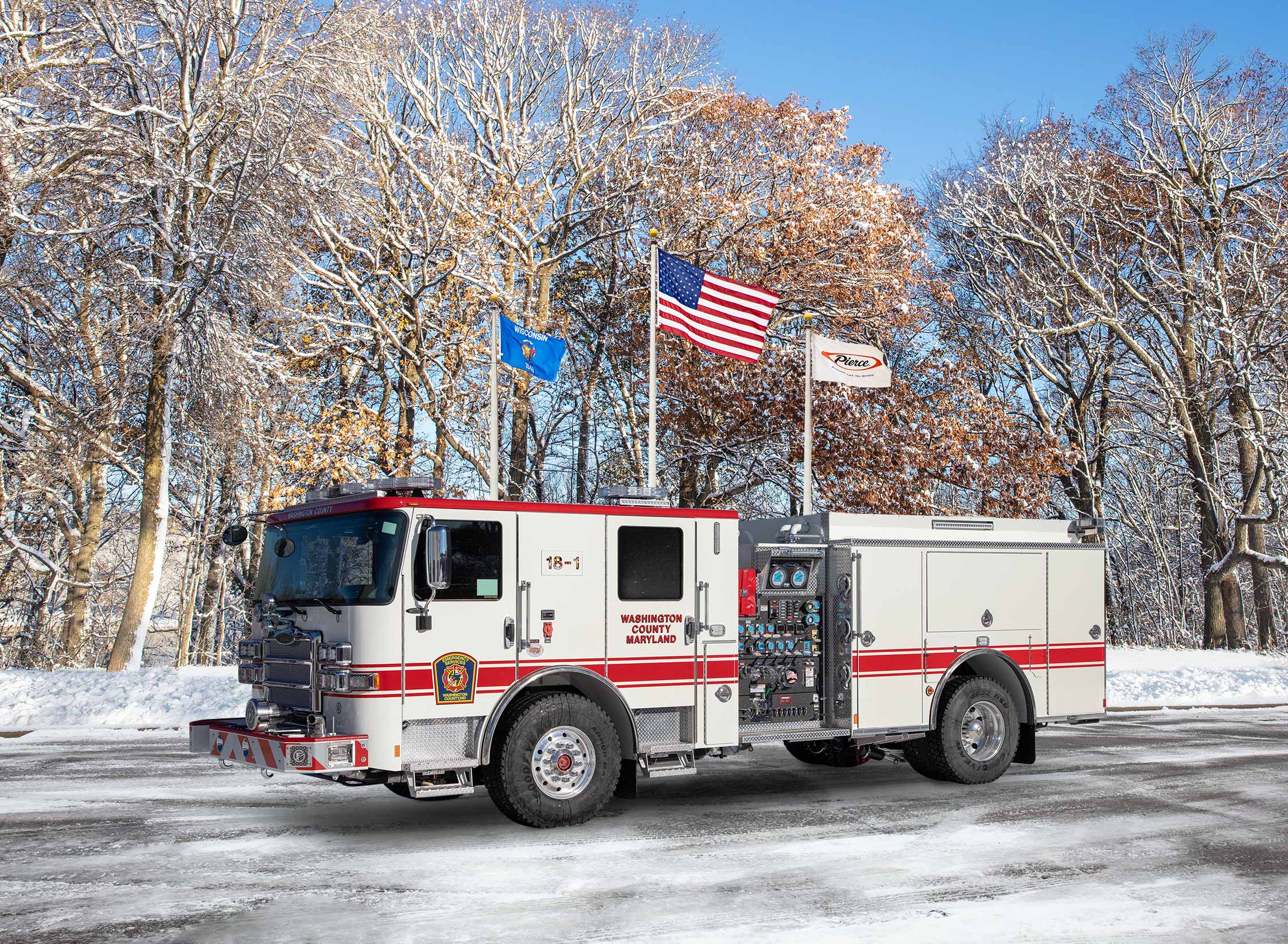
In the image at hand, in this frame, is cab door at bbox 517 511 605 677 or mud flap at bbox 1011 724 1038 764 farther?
mud flap at bbox 1011 724 1038 764

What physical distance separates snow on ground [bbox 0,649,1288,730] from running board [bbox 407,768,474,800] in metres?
7.95

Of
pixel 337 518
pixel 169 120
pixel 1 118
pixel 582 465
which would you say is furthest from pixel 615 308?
pixel 337 518

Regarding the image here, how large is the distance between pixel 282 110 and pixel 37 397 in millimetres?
7625

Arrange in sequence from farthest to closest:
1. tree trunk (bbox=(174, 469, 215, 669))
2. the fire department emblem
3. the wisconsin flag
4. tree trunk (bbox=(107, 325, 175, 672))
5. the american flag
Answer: tree trunk (bbox=(174, 469, 215, 669)) → tree trunk (bbox=(107, 325, 175, 672)) → the wisconsin flag → the american flag → the fire department emblem

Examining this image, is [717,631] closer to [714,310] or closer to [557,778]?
[557,778]

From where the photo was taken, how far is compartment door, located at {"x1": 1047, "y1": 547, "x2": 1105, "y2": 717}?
12039mm

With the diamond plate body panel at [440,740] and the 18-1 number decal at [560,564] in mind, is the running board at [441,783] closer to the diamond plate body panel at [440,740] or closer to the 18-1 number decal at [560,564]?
the diamond plate body panel at [440,740]

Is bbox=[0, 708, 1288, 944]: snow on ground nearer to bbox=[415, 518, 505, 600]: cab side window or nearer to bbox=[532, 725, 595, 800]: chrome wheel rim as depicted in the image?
bbox=[532, 725, 595, 800]: chrome wheel rim

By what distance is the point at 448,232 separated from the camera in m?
26.0

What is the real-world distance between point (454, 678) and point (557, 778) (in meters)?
1.17

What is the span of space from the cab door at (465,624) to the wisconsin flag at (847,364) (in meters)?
10.7

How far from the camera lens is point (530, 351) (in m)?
19.2

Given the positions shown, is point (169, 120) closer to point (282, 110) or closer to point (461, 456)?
point (282, 110)

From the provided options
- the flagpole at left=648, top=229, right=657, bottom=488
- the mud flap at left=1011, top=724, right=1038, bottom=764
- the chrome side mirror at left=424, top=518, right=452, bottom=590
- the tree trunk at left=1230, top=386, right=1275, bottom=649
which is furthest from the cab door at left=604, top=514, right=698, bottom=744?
the tree trunk at left=1230, top=386, right=1275, bottom=649
